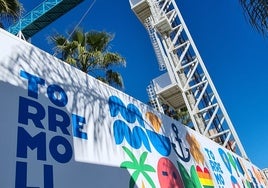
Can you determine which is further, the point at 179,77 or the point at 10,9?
the point at 179,77

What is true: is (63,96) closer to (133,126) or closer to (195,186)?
(133,126)

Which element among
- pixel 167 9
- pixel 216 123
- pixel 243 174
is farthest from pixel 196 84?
pixel 243 174

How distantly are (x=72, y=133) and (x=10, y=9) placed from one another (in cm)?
488

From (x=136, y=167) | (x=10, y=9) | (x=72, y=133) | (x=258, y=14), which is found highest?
(x=10, y=9)

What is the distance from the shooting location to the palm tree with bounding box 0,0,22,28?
6.52 meters

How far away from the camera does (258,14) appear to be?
3025 mm

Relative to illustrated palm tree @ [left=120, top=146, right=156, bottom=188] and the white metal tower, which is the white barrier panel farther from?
the white metal tower

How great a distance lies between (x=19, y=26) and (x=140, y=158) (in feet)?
52.6

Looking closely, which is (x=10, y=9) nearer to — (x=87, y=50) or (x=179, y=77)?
(x=87, y=50)

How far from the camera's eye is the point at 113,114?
4176 millimetres

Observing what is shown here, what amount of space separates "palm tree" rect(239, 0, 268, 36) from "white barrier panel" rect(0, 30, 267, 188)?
2.26 metres

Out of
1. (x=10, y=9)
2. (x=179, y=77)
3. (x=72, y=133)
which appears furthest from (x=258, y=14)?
(x=179, y=77)

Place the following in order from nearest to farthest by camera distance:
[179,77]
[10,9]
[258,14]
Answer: [258,14]
[10,9]
[179,77]

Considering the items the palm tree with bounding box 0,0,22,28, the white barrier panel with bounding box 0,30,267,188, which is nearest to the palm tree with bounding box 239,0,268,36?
the white barrier panel with bounding box 0,30,267,188
